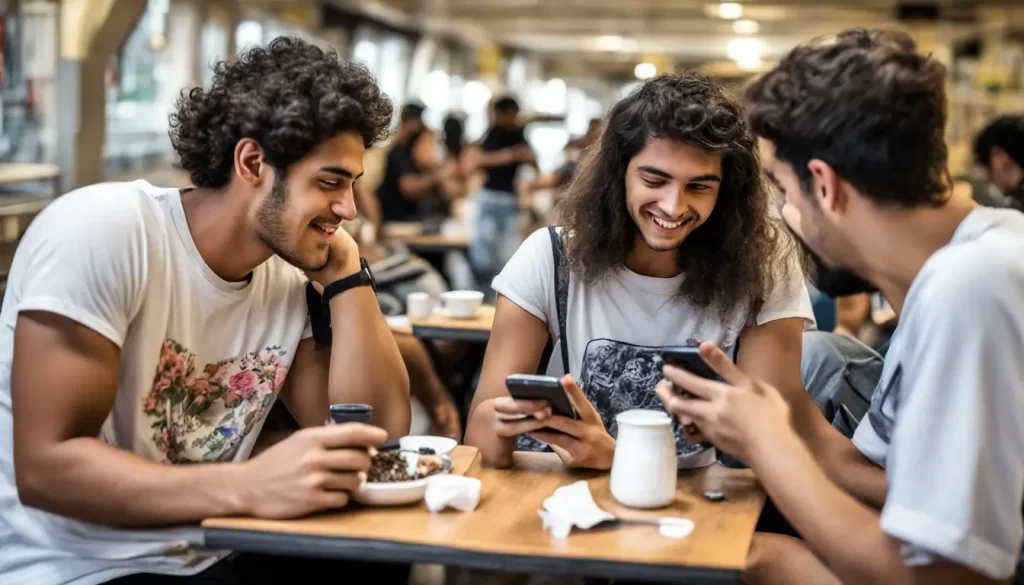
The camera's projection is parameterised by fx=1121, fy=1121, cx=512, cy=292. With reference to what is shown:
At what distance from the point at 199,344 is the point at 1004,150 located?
462 centimetres

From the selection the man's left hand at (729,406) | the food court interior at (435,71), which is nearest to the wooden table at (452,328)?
the food court interior at (435,71)

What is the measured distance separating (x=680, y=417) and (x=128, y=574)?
0.94m

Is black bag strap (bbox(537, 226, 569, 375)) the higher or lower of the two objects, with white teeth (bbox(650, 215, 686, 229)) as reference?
lower

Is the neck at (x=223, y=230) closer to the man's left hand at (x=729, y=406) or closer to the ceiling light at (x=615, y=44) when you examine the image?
the man's left hand at (x=729, y=406)

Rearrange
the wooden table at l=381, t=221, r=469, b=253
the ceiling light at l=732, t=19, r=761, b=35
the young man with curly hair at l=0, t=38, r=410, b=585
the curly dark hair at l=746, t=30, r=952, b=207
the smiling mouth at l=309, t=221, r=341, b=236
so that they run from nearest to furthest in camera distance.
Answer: the curly dark hair at l=746, t=30, r=952, b=207, the young man with curly hair at l=0, t=38, r=410, b=585, the smiling mouth at l=309, t=221, r=341, b=236, the wooden table at l=381, t=221, r=469, b=253, the ceiling light at l=732, t=19, r=761, b=35

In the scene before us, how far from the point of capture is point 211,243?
2059 mm

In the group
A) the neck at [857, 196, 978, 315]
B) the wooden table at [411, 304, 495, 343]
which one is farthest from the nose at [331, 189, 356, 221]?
the wooden table at [411, 304, 495, 343]

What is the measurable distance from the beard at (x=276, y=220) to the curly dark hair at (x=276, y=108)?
0.14ft

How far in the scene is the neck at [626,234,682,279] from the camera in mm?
2426

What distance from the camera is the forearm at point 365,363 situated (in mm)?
2219

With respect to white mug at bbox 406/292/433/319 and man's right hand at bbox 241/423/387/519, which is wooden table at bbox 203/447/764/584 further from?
white mug at bbox 406/292/433/319

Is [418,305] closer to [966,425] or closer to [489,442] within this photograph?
[489,442]

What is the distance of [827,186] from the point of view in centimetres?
169

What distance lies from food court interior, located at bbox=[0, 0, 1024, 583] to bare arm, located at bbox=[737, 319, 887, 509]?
50 centimetres
